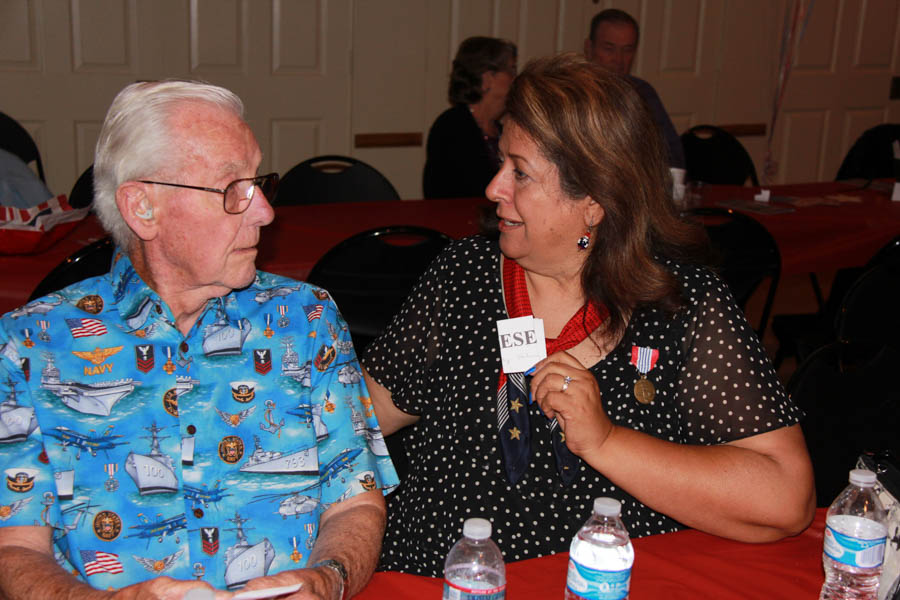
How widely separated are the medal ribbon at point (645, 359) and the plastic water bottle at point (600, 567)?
51cm

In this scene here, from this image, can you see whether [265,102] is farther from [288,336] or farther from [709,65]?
[288,336]

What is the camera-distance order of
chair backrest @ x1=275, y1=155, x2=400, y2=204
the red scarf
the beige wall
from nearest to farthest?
1. the red scarf
2. chair backrest @ x1=275, y1=155, x2=400, y2=204
3. the beige wall

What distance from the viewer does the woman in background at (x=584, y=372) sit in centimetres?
165

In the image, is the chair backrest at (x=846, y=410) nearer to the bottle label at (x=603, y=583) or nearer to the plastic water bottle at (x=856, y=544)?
the plastic water bottle at (x=856, y=544)

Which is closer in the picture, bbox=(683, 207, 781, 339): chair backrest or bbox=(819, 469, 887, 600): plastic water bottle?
bbox=(819, 469, 887, 600): plastic water bottle

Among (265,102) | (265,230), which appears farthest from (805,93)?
(265,230)

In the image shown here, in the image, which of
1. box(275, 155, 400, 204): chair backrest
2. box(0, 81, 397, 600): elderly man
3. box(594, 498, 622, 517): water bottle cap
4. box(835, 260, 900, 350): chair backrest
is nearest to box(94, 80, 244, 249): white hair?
box(0, 81, 397, 600): elderly man

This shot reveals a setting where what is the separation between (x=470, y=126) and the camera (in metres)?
4.73

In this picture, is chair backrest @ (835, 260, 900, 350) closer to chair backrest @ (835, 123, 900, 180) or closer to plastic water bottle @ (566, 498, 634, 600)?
plastic water bottle @ (566, 498, 634, 600)

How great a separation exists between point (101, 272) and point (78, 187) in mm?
1725

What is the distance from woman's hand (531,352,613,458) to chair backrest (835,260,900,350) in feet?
4.23

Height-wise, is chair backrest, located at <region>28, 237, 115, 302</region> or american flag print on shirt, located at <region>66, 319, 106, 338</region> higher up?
american flag print on shirt, located at <region>66, 319, 106, 338</region>

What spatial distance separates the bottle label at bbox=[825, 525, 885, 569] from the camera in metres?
1.30

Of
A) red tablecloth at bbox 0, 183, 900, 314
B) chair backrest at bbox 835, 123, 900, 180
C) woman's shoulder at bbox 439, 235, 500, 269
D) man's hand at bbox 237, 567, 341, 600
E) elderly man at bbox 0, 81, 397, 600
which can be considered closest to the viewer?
man's hand at bbox 237, 567, 341, 600
